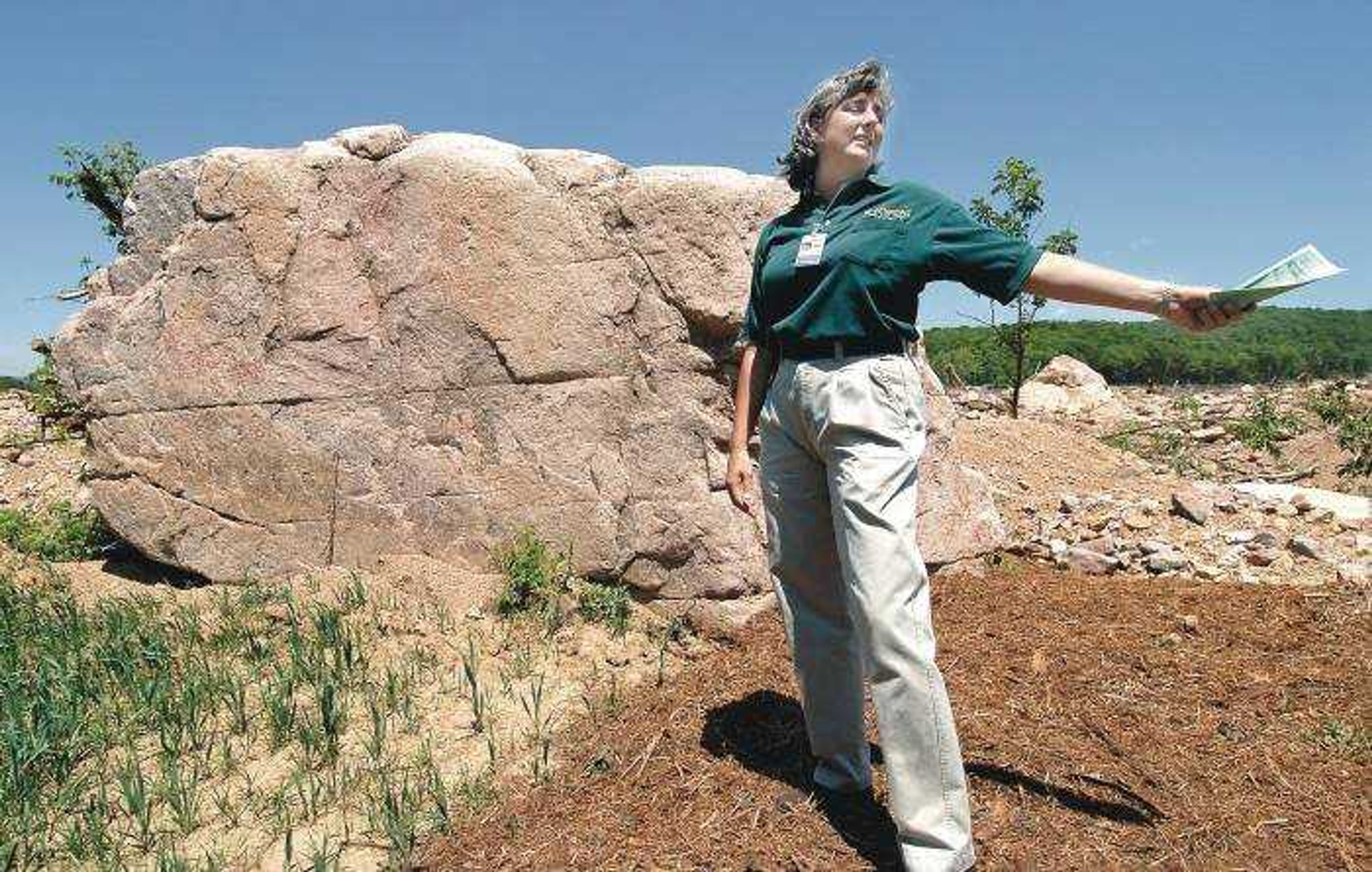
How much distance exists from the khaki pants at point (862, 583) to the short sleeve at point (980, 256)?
28 centimetres

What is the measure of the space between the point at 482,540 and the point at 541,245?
1480 millimetres

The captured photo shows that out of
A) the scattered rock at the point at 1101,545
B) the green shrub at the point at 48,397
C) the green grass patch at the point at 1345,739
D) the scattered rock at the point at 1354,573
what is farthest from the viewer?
the green shrub at the point at 48,397

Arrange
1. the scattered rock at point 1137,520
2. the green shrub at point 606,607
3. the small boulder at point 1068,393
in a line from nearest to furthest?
the green shrub at point 606,607 → the scattered rock at point 1137,520 → the small boulder at point 1068,393

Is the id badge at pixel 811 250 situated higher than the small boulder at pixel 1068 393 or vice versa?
the id badge at pixel 811 250

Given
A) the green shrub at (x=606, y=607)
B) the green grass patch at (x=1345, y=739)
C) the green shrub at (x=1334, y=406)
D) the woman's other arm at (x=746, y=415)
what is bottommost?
the green grass patch at (x=1345, y=739)

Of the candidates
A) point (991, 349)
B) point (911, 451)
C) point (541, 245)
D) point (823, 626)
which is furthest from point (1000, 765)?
point (991, 349)

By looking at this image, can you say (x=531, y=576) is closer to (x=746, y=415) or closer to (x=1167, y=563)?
(x=746, y=415)

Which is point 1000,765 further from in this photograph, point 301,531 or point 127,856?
point 301,531

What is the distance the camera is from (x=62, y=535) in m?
6.16

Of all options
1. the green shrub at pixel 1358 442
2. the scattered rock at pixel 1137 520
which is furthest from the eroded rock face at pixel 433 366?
the green shrub at pixel 1358 442

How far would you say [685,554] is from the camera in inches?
192

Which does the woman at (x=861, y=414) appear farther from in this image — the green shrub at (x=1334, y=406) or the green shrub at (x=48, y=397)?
the green shrub at (x=1334, y=406)

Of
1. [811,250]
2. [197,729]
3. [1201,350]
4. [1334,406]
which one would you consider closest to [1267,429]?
[1334,406]

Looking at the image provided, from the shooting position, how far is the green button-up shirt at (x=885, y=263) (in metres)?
2.71
